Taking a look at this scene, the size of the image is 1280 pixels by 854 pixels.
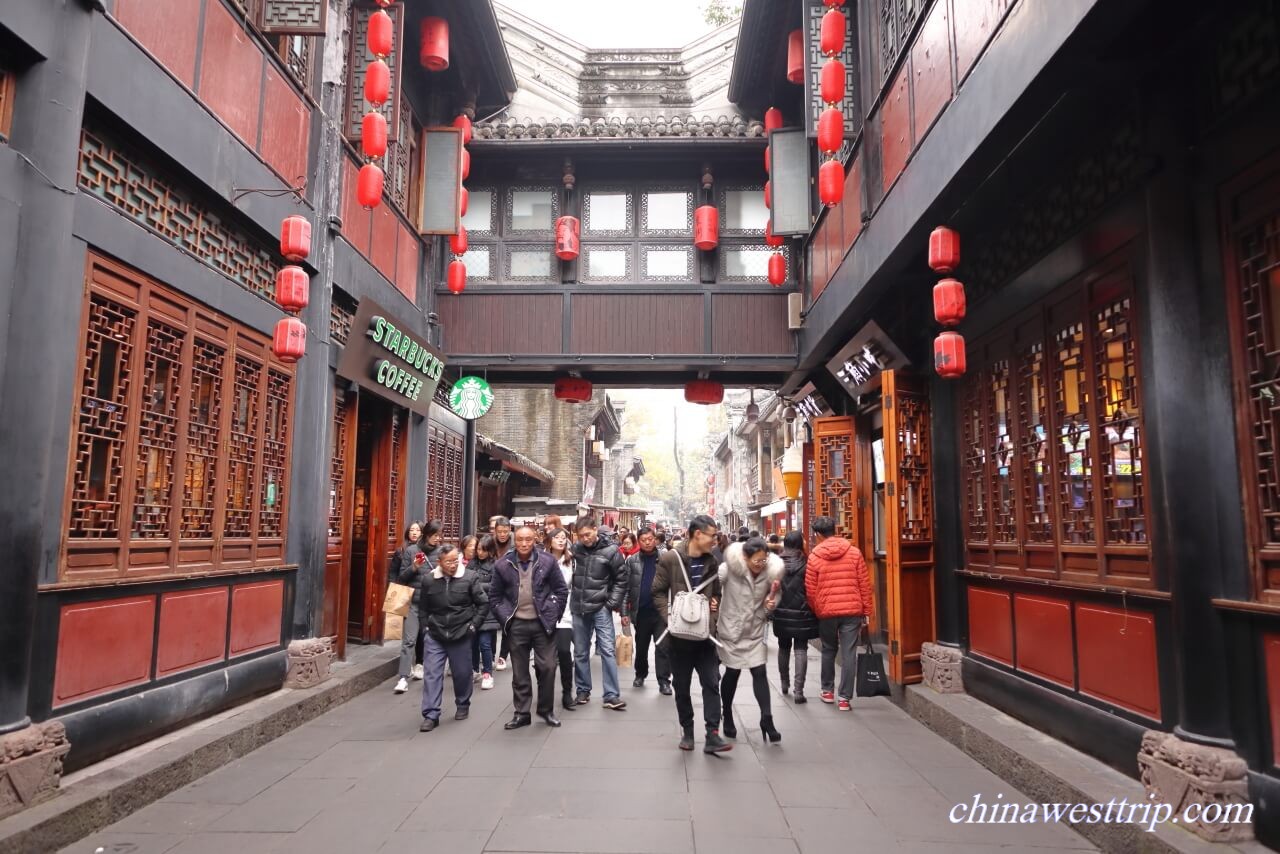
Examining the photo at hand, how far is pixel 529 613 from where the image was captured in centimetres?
732

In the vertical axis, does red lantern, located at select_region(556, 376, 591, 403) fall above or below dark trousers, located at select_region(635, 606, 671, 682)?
above

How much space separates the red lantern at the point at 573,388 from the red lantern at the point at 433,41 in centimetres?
520

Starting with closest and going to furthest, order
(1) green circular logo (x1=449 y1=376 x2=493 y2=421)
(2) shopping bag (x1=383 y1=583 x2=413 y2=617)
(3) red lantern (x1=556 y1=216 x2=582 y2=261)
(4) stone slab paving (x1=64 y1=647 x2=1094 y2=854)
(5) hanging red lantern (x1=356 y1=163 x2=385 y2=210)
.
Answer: (4) stone slab paving (x1=64 y1=647 x2=1094 y2=854) → (2) shopping bag (x1=383 y1=583 x2=413 y2=617) → (5) hanging red lantern (x1=356 y1=163 x2=385 y2=210) → (3) red lantern (x1=556 y1=216 x2=582 y2=261) → (1) green circular logo (x1=449 y1=376 x2=493 y2=421)

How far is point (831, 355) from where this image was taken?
1164cm

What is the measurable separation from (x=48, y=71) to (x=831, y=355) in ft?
30.1

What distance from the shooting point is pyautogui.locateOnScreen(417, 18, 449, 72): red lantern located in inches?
450

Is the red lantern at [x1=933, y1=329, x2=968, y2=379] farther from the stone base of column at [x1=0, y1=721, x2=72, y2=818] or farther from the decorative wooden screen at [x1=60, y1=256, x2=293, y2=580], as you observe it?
the stone base of column at [x1=0, y1=721, x2=72, y2=818]

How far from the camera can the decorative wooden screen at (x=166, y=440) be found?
17.3 feet

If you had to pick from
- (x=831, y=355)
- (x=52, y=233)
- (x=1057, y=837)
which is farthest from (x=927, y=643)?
(x=52, y=233)

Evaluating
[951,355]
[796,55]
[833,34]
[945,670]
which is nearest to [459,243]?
[796,55]

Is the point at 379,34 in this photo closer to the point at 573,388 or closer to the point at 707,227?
the point at 707,227

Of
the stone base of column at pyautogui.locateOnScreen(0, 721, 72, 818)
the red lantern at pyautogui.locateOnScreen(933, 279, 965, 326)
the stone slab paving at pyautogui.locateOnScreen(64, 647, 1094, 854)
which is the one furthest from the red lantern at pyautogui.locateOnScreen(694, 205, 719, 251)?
the stone base of column at pyautogui.locateOnScreen(0, 721, 72, 818)

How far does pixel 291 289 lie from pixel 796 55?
755 centimetres

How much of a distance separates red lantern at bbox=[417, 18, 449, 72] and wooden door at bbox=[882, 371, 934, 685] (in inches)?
297
